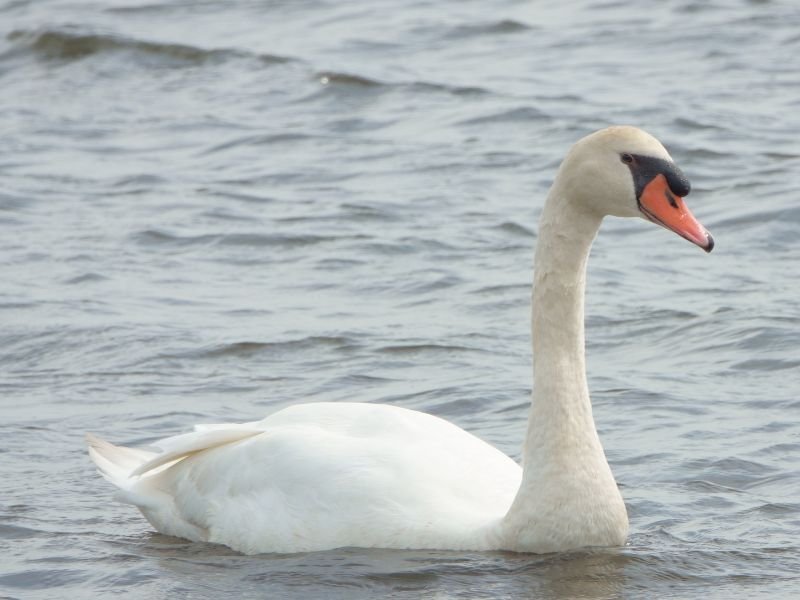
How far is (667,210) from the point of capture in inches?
239

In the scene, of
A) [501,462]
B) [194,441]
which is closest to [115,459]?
[194,441]

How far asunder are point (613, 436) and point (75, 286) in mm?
4128

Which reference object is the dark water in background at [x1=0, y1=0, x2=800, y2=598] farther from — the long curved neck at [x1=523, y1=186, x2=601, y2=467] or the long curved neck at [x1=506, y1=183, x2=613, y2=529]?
the long curved neck at [x1=523, y1=186, x2=601, y2=467]

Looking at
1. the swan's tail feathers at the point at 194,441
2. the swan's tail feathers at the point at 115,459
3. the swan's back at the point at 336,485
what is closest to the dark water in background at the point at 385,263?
the swan's back at the point at 336,485

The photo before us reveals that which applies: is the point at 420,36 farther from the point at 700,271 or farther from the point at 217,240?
the point at 700,271

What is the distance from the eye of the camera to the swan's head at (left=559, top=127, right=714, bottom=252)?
19.9 feet

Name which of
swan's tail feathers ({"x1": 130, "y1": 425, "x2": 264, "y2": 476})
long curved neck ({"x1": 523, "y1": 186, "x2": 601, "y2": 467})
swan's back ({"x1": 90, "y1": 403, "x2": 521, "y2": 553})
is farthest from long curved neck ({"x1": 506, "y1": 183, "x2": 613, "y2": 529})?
swan's tail feathers ({"x1": 130, "y1": 425, "x2": 264, "y2": 476})

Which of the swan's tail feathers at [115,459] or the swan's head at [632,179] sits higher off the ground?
the swan's head at [632,179]

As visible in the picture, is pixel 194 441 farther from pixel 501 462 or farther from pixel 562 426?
pixel 562 426

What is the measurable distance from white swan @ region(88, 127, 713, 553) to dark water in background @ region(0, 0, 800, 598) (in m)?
0.11

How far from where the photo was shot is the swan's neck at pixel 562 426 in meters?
6.39

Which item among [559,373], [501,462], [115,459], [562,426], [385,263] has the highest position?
[559,373]

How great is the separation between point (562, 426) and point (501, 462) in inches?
19.8

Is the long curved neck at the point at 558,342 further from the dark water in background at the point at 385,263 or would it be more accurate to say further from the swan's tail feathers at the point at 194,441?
the swan's tail feathers at the point at 194,441
